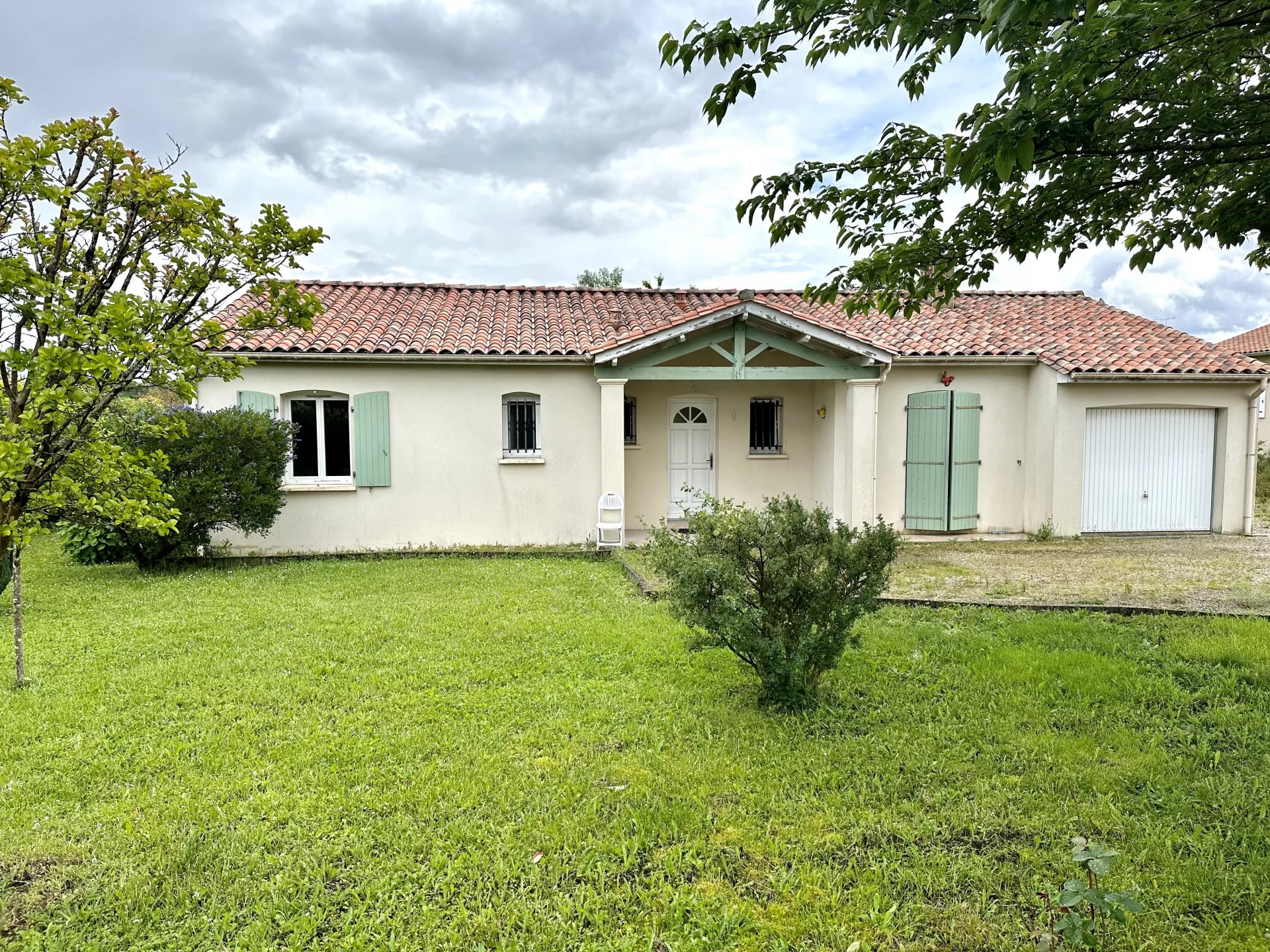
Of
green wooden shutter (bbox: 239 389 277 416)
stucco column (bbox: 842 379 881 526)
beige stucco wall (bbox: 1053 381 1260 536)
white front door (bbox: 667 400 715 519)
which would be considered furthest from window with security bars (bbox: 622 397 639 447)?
beige stucco wall (bbox: 1053 381 1260 536)

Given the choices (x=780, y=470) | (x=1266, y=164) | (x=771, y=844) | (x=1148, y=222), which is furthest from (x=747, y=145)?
(x=771, y=844)

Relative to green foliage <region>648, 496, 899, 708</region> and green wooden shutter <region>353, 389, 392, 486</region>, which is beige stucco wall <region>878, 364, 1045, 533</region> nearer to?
green foliage <region>648, 496, 899, 708</region>

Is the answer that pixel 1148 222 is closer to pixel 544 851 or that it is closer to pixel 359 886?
pixel 544 851

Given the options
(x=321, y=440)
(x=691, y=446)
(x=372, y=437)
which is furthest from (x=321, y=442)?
(x=691, y=446)

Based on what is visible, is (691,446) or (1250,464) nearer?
(1250,464)

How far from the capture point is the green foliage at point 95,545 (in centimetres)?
955

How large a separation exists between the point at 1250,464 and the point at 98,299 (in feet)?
51.2

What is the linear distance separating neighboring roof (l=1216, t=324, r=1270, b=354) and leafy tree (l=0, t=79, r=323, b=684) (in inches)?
1351

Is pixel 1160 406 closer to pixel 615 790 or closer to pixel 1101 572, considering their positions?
pixel 1101 572

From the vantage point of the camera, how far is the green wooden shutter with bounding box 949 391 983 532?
1214 centimetres

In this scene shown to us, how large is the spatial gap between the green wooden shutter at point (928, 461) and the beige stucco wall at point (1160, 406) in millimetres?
1748

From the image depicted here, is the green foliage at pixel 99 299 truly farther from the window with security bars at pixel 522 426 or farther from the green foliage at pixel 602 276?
the green foliage at pixel 602 276

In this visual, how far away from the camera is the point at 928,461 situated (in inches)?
479

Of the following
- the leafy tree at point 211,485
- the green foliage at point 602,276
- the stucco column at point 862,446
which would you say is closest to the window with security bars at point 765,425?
the stucco column at point 862,446
